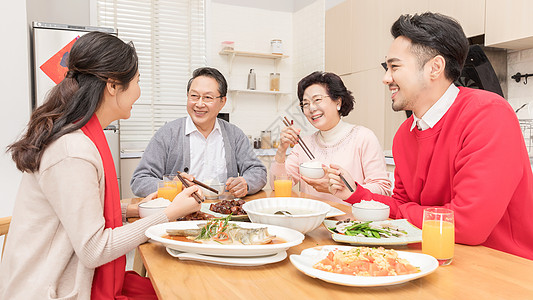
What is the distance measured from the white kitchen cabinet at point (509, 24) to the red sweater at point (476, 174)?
1.71 m

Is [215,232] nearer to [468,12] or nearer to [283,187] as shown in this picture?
[283,187]

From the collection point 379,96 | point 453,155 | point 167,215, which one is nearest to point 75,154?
point 167,215

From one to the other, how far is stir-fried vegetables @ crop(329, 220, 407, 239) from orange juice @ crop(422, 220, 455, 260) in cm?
13

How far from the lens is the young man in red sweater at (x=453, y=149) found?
1225 millimetres

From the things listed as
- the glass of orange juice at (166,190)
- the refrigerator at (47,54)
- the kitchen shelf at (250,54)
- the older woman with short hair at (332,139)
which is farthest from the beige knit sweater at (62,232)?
the kitchen shelf at (250,54)

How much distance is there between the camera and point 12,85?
3.25 metres

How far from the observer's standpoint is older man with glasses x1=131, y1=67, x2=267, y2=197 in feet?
7.77

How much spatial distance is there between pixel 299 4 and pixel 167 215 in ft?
16.7

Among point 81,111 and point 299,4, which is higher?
point 299,4

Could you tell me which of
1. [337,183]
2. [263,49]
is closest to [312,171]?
[337,183]

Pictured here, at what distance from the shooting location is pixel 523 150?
52.0 inches

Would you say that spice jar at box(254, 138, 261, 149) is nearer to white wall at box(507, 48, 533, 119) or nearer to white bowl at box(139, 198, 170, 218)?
white wall at box(507, 48, 533, 119)

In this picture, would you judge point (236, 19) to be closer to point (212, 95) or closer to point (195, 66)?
point (195, 66)

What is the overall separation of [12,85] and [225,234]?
300 centimetres
